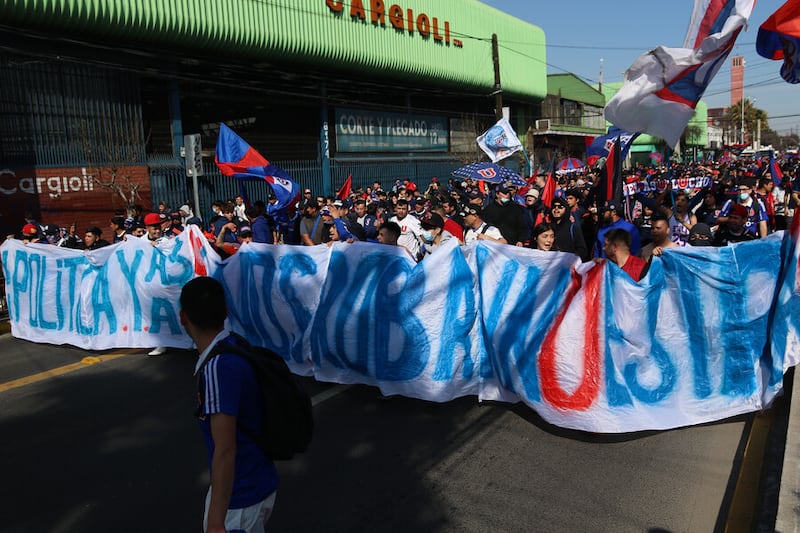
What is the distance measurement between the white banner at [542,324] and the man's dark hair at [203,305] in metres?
3.22

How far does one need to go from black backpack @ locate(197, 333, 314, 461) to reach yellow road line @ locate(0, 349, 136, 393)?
5.45 meters

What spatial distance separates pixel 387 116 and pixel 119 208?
48.1ft

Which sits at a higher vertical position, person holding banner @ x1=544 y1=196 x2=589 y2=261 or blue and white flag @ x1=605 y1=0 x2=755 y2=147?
blue and white flag @ x1=605 y1=0 x2=755 y2=147

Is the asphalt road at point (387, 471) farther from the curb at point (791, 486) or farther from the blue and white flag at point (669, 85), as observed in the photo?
the blue and white flag at point (669, 85)

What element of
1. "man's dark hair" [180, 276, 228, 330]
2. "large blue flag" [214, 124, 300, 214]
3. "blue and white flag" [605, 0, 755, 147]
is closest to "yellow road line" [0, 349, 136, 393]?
"large blue flag" [214, 124, 300, 214]

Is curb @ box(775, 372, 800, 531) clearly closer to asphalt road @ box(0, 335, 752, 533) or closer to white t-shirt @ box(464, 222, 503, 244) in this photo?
asphalt road @ box(0, 335, 752, 533)

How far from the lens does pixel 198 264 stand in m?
7.34

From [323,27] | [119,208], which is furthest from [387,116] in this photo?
[119,208]

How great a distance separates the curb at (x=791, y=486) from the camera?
3131mm

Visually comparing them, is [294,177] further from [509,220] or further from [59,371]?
[59,371]

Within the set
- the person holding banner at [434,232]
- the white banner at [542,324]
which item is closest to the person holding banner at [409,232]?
the person holding banner at [434,232]

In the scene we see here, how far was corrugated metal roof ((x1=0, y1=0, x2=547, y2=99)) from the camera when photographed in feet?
51.9

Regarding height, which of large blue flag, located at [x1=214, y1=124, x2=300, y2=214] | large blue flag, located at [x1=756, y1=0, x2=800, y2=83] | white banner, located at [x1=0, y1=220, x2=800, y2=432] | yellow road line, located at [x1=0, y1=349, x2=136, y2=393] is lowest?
yellow road line, located at [x1=0, y1=349, x2=136, y2=393]

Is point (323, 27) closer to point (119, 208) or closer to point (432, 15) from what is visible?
point (432, 15)
